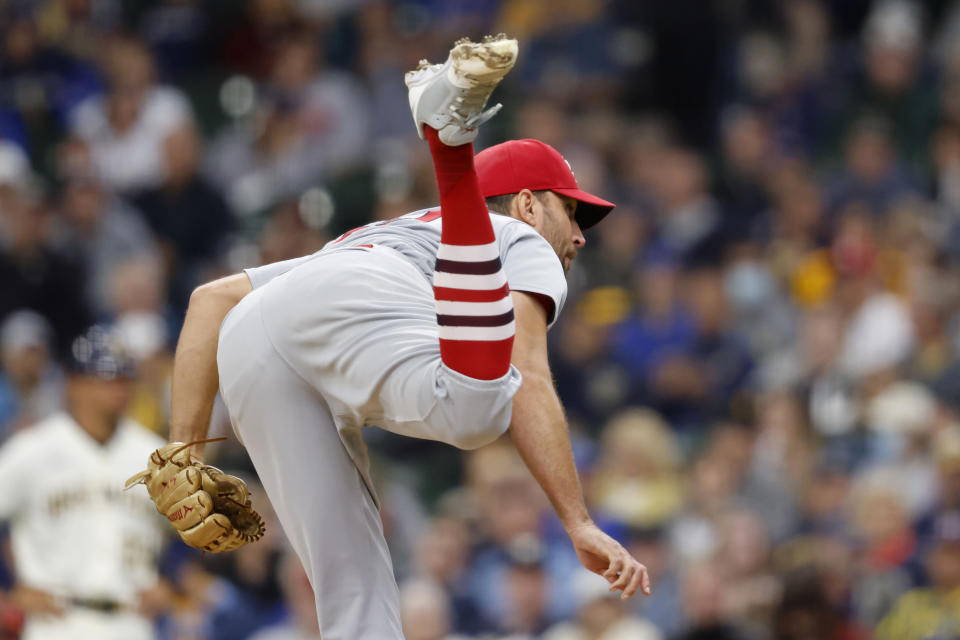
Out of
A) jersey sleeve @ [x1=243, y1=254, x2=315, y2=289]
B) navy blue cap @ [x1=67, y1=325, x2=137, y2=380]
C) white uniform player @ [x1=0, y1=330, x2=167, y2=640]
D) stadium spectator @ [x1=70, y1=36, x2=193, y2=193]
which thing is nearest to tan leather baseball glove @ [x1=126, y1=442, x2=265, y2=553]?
jersey sleeve @ [x1=243, y1=254, x2=315, y2=289]

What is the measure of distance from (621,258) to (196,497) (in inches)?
234

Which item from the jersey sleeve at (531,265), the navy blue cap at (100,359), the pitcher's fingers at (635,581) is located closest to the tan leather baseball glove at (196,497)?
the jersey sleeve at (531,265)

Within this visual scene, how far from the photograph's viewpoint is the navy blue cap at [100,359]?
20.8 ft

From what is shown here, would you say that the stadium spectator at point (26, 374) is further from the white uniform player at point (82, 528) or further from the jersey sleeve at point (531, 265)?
the jersey sleeve at point (531, 265)

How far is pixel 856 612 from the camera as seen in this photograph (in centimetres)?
649

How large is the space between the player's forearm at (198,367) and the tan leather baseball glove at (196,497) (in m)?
0.09

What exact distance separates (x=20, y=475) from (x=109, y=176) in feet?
13.0

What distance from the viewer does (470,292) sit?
3.16 m

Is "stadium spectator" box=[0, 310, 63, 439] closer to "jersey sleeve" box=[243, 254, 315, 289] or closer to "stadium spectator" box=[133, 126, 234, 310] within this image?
"stadium spectator" box=[133, 126, 234, 310]

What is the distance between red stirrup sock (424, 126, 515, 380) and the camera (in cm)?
315

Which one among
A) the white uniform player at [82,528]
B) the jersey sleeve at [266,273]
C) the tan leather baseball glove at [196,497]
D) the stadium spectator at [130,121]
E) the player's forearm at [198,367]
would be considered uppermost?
the jersey sleeve at [266,273]

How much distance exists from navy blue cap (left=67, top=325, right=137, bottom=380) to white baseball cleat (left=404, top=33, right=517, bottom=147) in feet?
11.8

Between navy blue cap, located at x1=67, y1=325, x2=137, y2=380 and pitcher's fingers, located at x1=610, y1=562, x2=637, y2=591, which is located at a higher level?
pitcher's fingers, located at x1=610, y1=562, x2=637, y2=591

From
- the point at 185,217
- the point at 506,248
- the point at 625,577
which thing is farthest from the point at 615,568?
the point at 185,217
